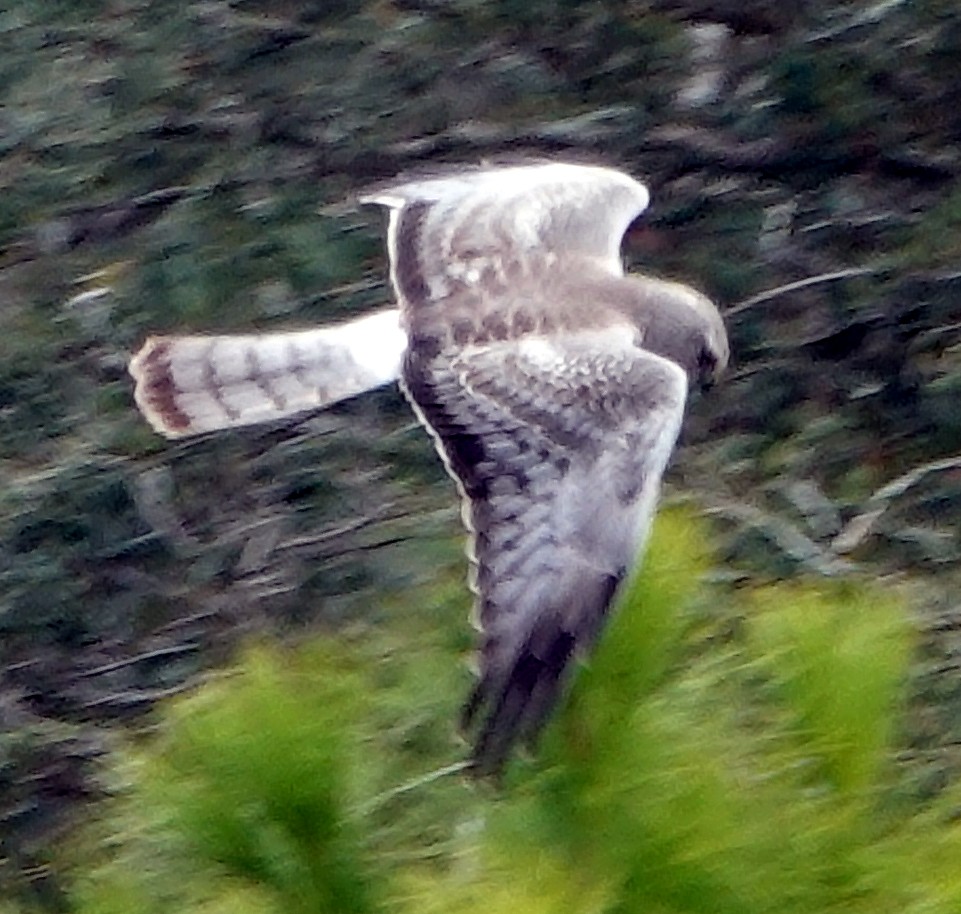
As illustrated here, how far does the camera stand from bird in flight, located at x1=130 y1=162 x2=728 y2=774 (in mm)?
2398

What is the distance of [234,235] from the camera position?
3561 millimetres

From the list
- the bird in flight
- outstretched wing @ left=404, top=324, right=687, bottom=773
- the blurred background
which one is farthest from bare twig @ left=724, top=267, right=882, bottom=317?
outstretched wing @ left=404, top=324, right=687, bottom=773

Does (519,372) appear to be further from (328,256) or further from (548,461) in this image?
(328,256)

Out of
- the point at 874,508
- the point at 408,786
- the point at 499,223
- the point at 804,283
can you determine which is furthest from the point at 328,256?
the point at 408,786

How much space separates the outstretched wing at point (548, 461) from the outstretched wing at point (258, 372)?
114mm

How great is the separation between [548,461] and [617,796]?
100 centimetres

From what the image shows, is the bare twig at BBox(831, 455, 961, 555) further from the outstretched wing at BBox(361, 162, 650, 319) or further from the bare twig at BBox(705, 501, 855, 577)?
the outstretched wing at BBox(361, 162, 650, 319)

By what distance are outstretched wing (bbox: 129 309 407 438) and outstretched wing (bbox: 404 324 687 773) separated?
11 cm

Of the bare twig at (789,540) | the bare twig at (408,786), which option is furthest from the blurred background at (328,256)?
the bare twig at (408,786)

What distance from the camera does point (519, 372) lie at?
9.15ft

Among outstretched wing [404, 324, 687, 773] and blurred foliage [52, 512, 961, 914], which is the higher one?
blurred foliage [52, 512, 961, 914]

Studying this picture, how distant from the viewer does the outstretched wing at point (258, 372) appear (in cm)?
302

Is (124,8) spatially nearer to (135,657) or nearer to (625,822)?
(135,657)

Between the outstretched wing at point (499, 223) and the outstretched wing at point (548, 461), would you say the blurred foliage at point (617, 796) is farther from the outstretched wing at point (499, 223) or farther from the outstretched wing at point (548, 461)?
the outstretched wing at point (499, 223)
